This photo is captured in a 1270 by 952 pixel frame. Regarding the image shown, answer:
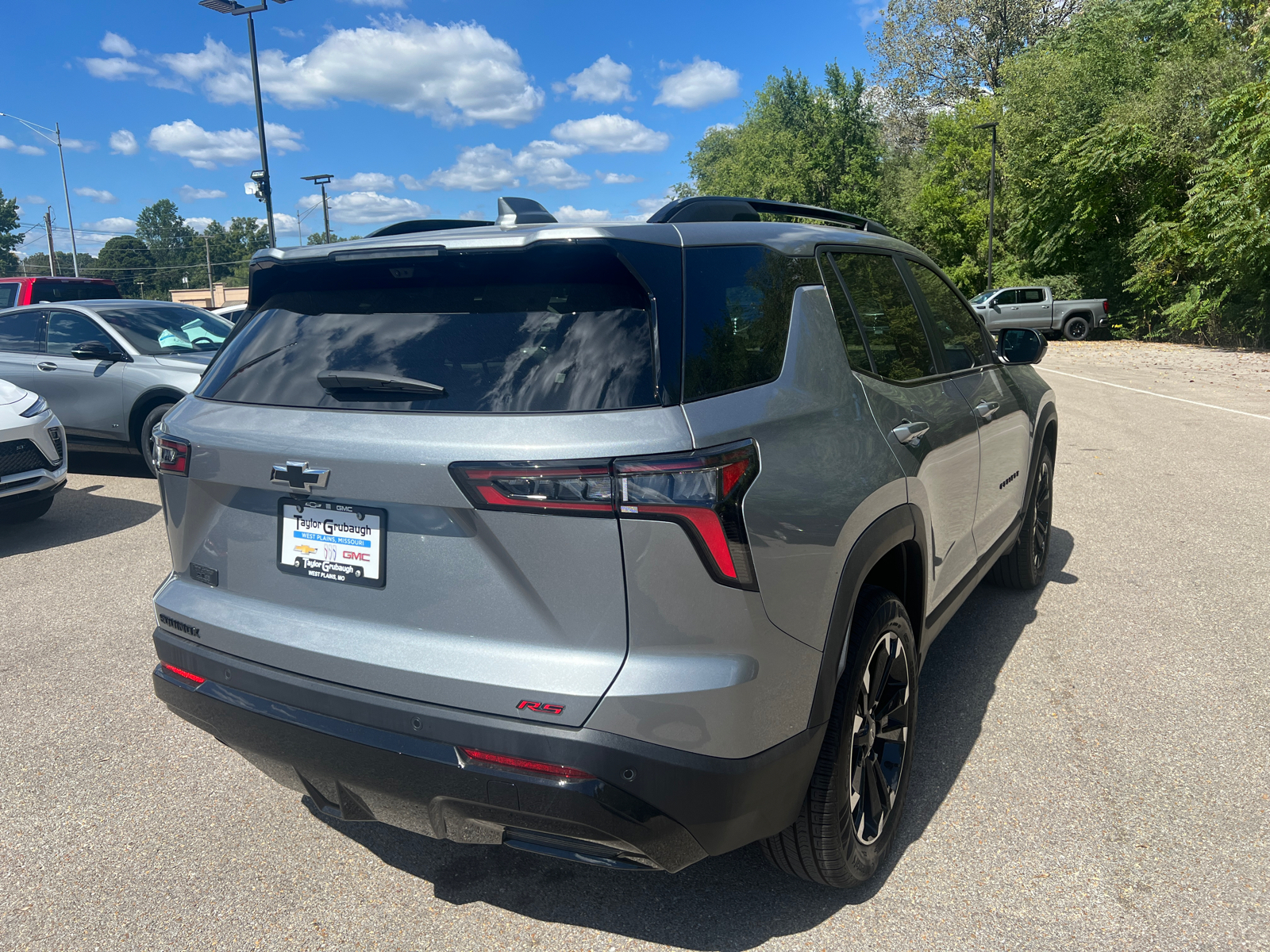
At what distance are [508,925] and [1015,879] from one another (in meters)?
1.41

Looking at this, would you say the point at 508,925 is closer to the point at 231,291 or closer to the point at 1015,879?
the point at 1015,879

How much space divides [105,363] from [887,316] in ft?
26.5

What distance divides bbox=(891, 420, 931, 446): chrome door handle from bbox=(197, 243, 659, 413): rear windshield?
1074 mm

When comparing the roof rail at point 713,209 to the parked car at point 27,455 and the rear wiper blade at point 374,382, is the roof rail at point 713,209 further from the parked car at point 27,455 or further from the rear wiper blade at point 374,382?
the parked car at point 27,455

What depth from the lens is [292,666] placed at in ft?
7.32

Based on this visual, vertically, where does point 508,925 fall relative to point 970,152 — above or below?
below

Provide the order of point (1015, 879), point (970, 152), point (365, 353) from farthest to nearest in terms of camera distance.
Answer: point (970, 152) → point (1015, 879) → point (365, 353)

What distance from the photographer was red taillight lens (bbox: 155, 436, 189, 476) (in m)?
2.41

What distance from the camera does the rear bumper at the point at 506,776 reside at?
195 centimetres

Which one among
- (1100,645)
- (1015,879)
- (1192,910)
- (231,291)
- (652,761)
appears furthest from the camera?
(231,291)

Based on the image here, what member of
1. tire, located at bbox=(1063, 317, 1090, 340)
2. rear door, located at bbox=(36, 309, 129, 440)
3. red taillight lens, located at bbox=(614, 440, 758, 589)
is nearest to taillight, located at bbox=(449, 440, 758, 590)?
red taillight lens, located at bbox=(614, 440, 758, 589)

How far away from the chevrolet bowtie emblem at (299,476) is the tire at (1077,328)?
32.8 m

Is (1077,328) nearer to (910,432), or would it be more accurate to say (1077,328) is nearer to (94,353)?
(94,353)

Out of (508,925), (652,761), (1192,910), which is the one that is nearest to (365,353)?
(652,761)
